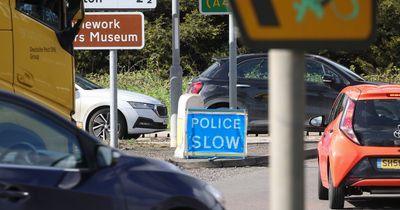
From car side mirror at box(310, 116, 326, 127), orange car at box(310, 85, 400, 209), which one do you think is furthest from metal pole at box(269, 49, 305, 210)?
car side mirror at box(310, 116, 326, 127)

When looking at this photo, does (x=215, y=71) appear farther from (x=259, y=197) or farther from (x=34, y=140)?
(x=34, y=140)

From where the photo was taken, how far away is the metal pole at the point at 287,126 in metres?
2.94

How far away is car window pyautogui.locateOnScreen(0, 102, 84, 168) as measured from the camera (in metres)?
5.68

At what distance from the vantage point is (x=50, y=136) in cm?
577

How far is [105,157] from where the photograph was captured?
225 inches

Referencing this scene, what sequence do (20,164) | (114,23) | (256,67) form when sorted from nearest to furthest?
1. (20,164)
2. (114,23)
3. (256,67)

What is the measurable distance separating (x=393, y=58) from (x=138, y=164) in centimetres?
3700

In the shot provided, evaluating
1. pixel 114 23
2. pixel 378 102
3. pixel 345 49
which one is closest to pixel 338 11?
pixel 345 49

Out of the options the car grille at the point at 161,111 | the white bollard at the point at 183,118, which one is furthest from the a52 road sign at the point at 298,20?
the car grille at the point at 161,111

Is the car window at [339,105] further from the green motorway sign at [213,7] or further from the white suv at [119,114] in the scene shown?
the white suv at [119,114]

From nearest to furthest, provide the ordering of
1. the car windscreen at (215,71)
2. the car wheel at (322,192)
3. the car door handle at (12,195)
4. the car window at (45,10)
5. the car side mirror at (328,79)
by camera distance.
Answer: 1. the car door handle at (12,195)
2. the car wheel at (322,192)
3. the car window at (45,10)
4. the car side mirror at (328,79)
5. the car windscreen at (215,71)

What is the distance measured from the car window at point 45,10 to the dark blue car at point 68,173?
607 cm

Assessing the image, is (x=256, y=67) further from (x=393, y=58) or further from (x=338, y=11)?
(x=393, y=58)

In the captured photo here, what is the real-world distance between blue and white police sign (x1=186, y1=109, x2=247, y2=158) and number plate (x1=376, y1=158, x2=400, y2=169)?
173 inches
